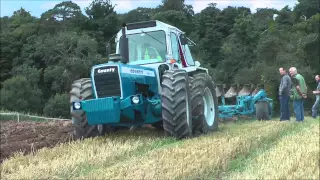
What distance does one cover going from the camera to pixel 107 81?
8578 mm

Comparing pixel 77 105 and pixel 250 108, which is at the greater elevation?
pixel 77 105

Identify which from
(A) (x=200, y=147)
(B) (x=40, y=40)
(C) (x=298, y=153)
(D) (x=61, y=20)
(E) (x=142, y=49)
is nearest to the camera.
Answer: (C) (x=298, y=153)

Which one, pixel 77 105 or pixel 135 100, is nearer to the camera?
pixel 135 100

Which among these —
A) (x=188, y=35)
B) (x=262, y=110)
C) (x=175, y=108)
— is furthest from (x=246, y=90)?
(x=188, y=35)

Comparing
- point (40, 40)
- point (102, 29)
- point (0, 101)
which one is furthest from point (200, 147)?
point (0, 101)

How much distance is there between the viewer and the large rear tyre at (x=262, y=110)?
1529cm

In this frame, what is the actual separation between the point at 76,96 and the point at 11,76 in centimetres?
3721

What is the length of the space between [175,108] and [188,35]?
98.5ft

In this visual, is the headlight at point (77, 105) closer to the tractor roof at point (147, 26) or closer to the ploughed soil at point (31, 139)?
the ploughed soil at point (31, 139)

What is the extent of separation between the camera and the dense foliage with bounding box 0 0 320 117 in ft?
103

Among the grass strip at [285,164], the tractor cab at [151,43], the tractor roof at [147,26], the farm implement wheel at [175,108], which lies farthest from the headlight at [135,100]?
the grass strip at [285,164]

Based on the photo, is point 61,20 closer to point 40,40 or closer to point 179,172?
point 40,40

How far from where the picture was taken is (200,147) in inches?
268

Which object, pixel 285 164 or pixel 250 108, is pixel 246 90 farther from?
pixel 285 164
